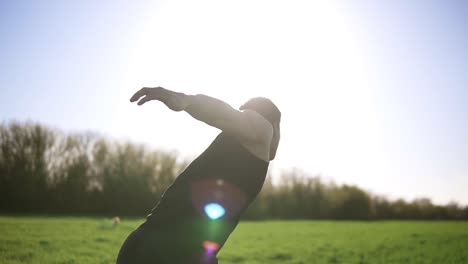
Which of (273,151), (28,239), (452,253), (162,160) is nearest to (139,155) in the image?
(162,160)

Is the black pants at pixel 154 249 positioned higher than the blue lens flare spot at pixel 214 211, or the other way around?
the blue lens flare spot at pixel 214 211

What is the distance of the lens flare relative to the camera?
1945 mm

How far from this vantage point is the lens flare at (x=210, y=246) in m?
1.94

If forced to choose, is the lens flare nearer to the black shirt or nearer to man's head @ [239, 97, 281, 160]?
the black shirt

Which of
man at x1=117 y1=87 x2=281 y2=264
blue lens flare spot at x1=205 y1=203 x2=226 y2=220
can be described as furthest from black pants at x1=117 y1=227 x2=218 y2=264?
blue lens flare spot at x1=205 y1=203 x2=226 y2=220

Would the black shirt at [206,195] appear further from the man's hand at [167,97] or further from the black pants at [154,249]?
the man's hand at [167,97]

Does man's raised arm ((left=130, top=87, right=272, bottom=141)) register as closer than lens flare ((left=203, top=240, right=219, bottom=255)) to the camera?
Yes

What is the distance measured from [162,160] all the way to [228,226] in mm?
46134

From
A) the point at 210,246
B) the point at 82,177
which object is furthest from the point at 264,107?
the point at 82,177

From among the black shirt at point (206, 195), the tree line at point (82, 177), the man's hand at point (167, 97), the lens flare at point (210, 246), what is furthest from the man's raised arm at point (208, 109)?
the tree line at point (82, 177)

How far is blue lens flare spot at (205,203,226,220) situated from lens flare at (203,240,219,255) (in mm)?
150

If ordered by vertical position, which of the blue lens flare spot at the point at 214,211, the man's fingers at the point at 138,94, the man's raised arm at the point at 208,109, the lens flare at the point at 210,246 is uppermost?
the man's fingers at the point at 138,94

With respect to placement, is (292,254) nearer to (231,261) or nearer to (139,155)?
(231,261)

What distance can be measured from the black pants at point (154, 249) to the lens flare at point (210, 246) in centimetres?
7
